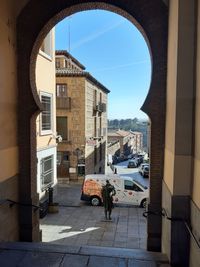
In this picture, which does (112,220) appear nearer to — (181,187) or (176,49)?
(181,187)

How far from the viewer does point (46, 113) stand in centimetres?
1560

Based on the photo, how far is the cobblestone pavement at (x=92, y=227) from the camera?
34.4 ft

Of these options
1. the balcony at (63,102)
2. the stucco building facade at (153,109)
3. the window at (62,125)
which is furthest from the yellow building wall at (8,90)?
the window at (62,125)

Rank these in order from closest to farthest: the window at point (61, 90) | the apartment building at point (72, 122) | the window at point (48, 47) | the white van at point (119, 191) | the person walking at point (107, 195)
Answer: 1. the person walking at point (107, 195)
2. the window at point (48, 47)
3. the white van at point (119, 191)
4. the apartment building at point (72, 122)
5. the window at point (61, 90)

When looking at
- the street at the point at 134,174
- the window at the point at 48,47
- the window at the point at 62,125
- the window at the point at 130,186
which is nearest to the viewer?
the window at the point at 48,47

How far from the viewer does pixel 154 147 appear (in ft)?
22.0

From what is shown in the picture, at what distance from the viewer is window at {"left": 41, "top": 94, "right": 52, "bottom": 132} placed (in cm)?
1499

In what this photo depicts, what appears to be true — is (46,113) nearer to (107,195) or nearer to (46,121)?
(46,121)

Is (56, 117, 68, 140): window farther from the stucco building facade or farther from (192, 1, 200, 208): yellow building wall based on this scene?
(192, 1, 200, 208): yellow building wall

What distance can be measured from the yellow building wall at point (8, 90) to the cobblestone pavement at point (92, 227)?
4893mm

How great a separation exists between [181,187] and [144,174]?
26.2 meters

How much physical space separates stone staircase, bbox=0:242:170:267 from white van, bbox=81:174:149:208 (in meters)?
9.83

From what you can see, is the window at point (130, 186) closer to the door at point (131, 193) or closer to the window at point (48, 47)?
the door at point (131, 193)

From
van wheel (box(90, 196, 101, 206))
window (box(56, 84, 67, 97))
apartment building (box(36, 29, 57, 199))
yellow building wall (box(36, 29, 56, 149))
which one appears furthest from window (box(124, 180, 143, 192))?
window (box(56, 84, 67, 97))
